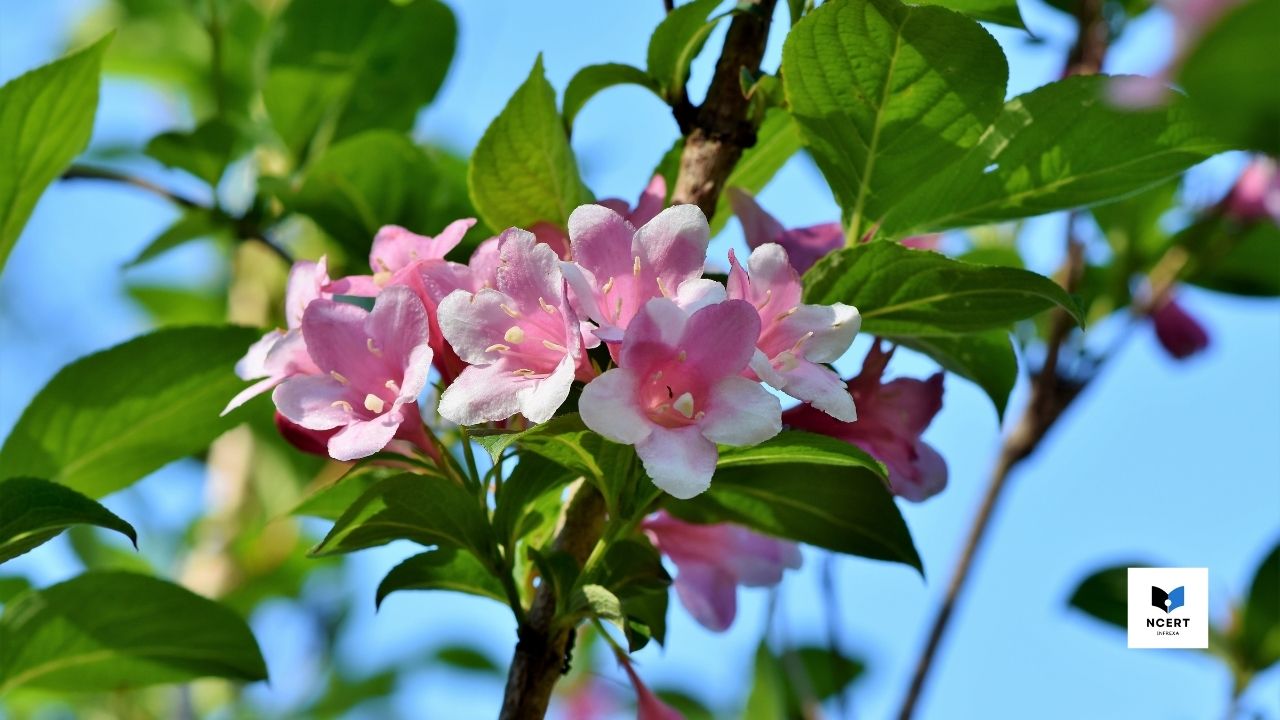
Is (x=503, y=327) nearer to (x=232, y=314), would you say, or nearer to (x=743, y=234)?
(x=743, y=234)

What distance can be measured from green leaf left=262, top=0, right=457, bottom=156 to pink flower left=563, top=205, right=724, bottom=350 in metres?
0.97

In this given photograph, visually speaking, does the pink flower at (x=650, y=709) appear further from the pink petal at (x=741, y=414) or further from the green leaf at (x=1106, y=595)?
the green leaf at (x=1106, y=595)

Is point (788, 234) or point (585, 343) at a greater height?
point (788, 234)

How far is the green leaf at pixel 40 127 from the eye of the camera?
53.0 inches

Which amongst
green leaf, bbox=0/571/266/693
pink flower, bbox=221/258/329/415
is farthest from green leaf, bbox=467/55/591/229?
green leaf, bbox=0/571/266/693

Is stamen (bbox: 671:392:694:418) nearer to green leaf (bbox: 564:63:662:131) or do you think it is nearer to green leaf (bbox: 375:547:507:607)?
green leaf (bbox: 375:547:507:607)

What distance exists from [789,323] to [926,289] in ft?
0.60

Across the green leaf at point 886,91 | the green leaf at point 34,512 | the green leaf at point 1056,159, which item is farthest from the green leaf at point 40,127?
the green leaf at point 1056,159

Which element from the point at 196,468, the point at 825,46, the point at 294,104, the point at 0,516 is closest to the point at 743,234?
the point at 825,46

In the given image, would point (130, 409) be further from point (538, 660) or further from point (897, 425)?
point (897, 425)

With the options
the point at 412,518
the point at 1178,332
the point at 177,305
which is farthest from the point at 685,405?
the point at 177,305

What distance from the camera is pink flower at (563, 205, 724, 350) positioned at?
3.31 feet

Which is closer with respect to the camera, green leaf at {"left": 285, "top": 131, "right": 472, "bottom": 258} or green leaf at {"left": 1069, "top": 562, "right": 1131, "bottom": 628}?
green leaf at {"left": 285, "top": 131, "right": 472, "bottom": 258}

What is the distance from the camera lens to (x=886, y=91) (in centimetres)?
114
